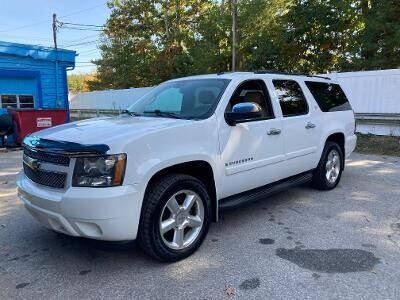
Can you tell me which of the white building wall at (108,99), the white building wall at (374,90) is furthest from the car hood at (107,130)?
the white building wall at (108,99)

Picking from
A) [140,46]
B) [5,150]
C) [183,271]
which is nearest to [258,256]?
[183,271]

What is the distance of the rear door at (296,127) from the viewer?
494cm

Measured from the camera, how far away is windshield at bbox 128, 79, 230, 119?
414 cm

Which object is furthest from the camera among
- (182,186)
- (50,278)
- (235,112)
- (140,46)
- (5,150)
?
(140,46)

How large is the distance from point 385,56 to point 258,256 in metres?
15.7

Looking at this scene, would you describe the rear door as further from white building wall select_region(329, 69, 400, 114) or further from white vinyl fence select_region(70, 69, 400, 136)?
white building wall select_region(329, 69, 400, 114)

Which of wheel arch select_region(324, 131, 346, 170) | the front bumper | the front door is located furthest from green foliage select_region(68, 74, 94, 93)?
the front bumper

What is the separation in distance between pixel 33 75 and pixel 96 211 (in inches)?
627

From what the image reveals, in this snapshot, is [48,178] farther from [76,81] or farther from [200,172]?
[76,81]

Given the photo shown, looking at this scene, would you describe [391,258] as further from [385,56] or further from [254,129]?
[385,56]

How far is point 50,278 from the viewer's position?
133 inches

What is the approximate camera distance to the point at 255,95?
4.66 metres

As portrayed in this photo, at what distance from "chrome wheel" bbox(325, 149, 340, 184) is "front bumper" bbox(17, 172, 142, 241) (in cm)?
378

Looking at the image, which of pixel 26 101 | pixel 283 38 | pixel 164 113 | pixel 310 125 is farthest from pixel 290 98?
pixel 283 38
